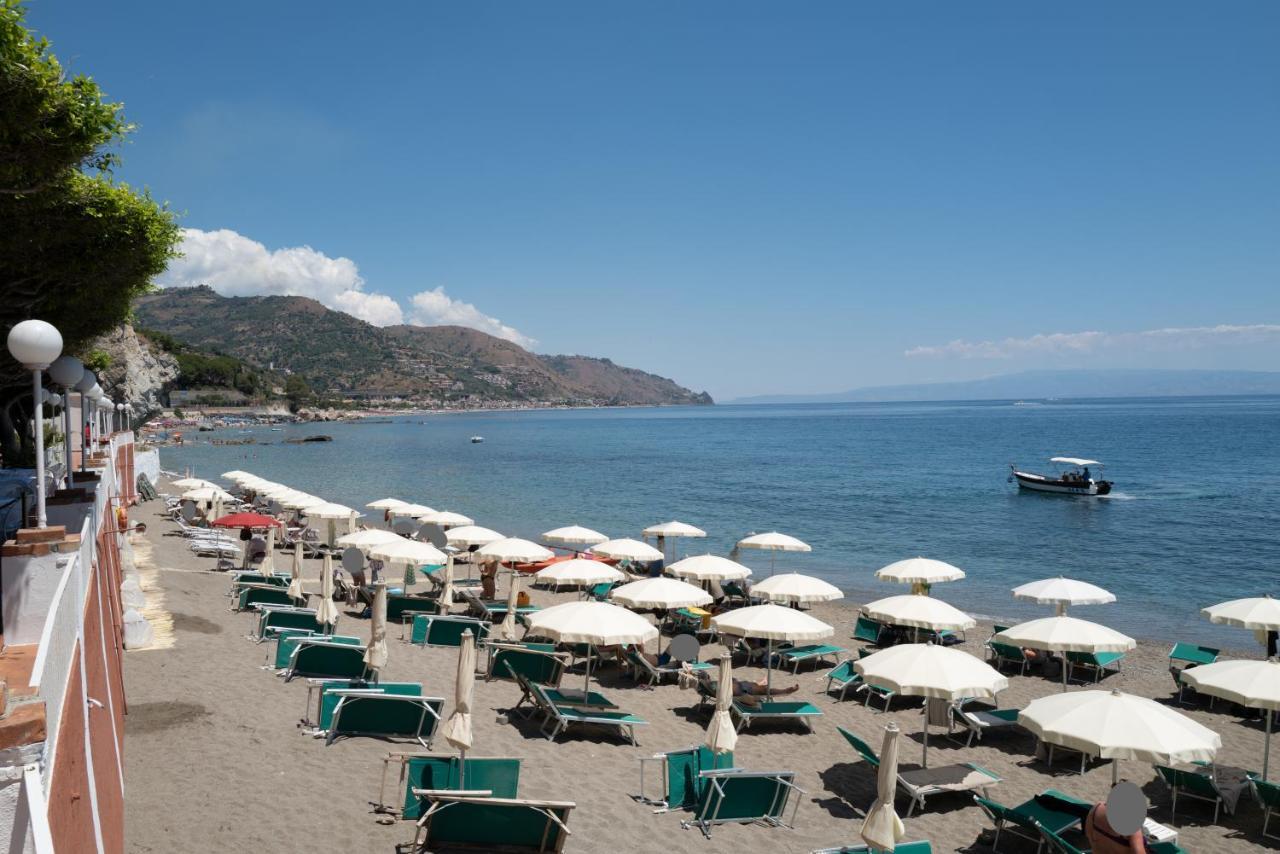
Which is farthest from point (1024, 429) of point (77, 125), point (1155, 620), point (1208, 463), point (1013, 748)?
point (77, 125)

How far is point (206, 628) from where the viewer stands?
44.4ft

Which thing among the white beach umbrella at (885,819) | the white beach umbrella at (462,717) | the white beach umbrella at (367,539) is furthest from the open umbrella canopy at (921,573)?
the white beach umbrella at (462,717)

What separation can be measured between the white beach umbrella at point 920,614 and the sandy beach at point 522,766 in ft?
4.50

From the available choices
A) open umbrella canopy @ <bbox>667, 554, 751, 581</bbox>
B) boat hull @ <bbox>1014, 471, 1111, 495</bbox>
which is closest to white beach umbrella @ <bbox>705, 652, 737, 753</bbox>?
open umbrella canopy @ <bbox>667, 554, 751, 581</bbox>

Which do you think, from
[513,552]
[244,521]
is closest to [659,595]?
[513,552]

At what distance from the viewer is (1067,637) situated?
11086 millimetres

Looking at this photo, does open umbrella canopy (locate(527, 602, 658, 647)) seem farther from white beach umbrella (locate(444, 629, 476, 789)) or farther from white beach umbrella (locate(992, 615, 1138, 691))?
white beach umbrella (locate(992, 615, 1138, 691))

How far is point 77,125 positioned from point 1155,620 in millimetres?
22589

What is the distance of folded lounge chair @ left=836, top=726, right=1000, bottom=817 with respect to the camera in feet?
28.8

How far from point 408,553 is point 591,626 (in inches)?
280

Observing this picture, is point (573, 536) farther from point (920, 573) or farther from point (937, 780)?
point (937, 780)

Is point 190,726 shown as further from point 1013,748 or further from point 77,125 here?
point 1013,748

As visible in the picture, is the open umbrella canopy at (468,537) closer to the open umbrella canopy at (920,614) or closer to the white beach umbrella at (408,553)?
the white beach umbrella at (408,553)

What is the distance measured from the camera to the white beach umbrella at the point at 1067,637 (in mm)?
11000
